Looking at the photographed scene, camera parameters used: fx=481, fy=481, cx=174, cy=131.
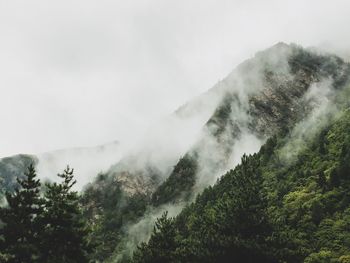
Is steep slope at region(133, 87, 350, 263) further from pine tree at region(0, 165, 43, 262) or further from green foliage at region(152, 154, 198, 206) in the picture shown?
green foliage at region(152, 154, 198, 206)

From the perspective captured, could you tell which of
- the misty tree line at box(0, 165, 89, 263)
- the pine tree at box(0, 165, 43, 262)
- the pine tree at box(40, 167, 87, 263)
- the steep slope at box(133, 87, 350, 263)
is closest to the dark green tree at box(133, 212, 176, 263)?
the steep slope at box(133, 87, 350, 263)

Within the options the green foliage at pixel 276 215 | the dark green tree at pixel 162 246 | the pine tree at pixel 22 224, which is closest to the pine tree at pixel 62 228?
the pine tree at pixel 22 224

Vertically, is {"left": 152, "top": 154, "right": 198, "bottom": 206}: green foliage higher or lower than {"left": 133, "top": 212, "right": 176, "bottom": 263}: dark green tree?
higher

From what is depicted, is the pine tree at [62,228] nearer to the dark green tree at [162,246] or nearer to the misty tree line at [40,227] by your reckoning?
the misty tree line at [40,227]

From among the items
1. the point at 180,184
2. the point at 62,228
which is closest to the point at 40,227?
the point at 62,228

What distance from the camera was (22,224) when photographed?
32531mm

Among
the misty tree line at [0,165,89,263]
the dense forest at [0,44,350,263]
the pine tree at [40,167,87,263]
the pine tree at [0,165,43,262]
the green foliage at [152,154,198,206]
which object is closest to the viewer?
the pine tree at [0,165,43,262]

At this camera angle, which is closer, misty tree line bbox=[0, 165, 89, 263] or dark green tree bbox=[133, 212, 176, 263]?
misty tree line bbox=[0, 165, 89, 263]

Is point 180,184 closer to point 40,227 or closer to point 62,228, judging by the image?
point 62,228

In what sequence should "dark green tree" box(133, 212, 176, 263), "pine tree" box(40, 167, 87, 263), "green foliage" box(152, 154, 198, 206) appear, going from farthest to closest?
"green foliage" box(152, 154, 198, 206), "dark green tree" box(133, 212, 176, 263), "pine tree" box(40, 167, 87, 263)

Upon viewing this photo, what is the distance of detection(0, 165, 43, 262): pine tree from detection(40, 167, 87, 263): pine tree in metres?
0.76

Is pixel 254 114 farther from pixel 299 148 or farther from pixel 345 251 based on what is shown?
pixel 345 251

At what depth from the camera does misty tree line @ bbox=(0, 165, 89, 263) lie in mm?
31578

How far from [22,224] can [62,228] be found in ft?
9.79
